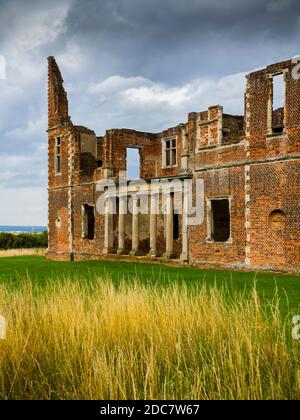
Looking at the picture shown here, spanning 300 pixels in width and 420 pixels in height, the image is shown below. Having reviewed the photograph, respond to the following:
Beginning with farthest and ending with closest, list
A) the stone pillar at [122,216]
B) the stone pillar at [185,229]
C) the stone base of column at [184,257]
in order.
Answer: the stone pillar at [122,216]
the stone pillar at [185,229]
the stone base of column at [184,257]

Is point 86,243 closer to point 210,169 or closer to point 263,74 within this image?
point 210,169

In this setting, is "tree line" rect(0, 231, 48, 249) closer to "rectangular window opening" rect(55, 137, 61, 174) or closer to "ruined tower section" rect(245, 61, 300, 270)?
"rectangular window opening" rect(55, 137, 61, 174)

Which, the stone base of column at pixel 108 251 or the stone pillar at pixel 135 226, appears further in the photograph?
the stone base of column at pixel 108 251

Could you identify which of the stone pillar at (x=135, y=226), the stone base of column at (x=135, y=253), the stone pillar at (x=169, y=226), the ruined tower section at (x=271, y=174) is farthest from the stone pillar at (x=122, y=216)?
the ruined tower section at (x=271, y=174)

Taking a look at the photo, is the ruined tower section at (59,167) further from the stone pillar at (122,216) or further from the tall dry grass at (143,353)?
the tall dry grass at (143,353)

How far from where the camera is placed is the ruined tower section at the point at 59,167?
28.8m

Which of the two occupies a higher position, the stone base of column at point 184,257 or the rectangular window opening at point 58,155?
the rectangular window opening at point 58,155

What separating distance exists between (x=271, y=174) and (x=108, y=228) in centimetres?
1105

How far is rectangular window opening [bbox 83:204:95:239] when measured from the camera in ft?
92.4

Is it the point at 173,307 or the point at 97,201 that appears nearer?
the point at 173,307

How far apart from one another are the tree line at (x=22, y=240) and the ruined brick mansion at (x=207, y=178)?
48.7ft

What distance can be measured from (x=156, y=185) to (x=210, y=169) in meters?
3.92

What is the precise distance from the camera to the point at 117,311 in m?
6.59
